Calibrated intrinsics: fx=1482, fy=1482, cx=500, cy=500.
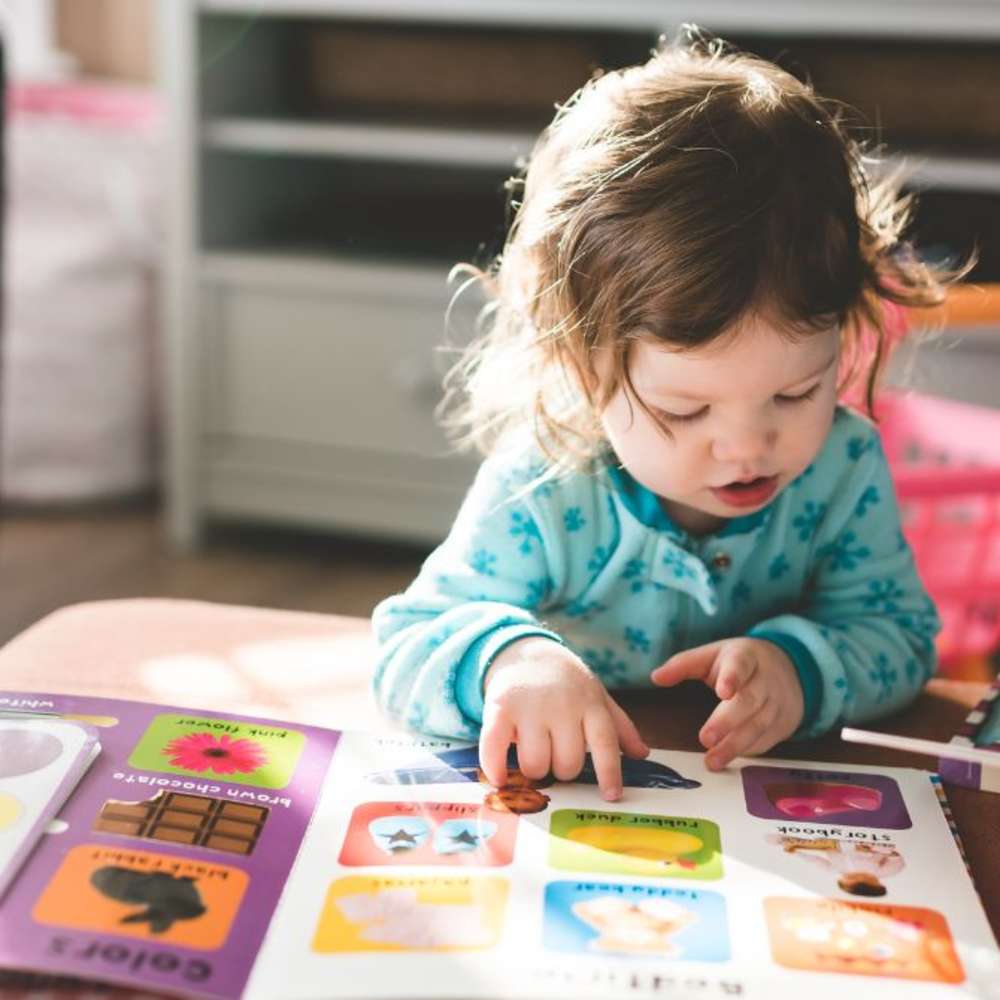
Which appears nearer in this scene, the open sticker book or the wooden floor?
the open sticker book

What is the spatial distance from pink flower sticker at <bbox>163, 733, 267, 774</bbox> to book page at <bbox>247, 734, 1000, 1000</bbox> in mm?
32

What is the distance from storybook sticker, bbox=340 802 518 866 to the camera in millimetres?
497

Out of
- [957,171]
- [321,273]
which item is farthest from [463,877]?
[321,273]

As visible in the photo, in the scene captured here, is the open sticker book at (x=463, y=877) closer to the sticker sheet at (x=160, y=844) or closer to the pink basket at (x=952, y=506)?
the sticker sheet at (x=160, y=844)

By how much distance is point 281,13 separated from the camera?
6.41 ft

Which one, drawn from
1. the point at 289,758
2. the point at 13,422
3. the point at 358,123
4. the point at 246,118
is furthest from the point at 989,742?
the point at 13,422

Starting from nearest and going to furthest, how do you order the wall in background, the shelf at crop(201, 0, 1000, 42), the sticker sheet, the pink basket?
1. the sticker sheet
2. the pink basket
3. the shelf at crop(201, 0, 1000, 42)
4. the wall in background

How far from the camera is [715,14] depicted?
1.75 meters

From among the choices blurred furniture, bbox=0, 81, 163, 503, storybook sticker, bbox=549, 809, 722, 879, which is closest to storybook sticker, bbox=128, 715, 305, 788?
storybook sticker, bbox=549, 809, 722, 879

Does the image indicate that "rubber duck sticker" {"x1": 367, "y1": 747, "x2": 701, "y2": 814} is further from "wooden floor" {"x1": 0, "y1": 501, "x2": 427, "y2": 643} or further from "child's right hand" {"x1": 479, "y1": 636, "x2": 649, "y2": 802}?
"wooden floor" {"x1": 0, "y1": 501, "x2": 427, "y2": 643}

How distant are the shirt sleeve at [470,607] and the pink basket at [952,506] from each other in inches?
16.4

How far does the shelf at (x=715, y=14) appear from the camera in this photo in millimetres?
1696

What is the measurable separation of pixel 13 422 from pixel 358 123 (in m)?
0.69

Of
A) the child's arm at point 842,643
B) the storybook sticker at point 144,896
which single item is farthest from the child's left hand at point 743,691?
the storybook sticker at point 144,896
